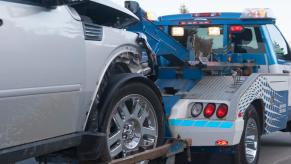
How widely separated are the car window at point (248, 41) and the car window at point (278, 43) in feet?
0.75

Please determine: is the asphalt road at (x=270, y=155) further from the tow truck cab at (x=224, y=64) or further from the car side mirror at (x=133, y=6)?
the car side mirror at (x=133, y=6)

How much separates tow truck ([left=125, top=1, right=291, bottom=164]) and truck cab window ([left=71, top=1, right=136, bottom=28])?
Answer: 720 mm

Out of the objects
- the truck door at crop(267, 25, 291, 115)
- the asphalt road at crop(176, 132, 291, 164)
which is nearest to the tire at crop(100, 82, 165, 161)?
the asphalt road at crop(176, 132, 291, 164)

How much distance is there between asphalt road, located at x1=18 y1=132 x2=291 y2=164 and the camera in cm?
630

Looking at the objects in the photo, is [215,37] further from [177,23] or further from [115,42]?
[115,42]

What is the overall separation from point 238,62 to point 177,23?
1.34 metres

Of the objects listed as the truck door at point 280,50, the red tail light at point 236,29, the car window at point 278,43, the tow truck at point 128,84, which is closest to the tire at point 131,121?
the tow truck at point 128,84

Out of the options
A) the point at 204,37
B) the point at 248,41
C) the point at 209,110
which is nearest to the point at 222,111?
the point at 209,110

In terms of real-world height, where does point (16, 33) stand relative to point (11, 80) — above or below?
above

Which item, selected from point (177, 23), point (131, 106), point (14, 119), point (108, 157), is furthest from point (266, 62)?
point (14, 119)

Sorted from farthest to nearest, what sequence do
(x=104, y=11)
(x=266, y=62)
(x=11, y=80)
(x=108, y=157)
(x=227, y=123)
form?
(x=266, y=62) < (x=227, y=123) < (x=104, y=11) < (x=108, y=157) < (x=11, y=80)

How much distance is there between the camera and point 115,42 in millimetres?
4578

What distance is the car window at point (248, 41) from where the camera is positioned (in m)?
7.75

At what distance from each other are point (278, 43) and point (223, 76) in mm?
1835
